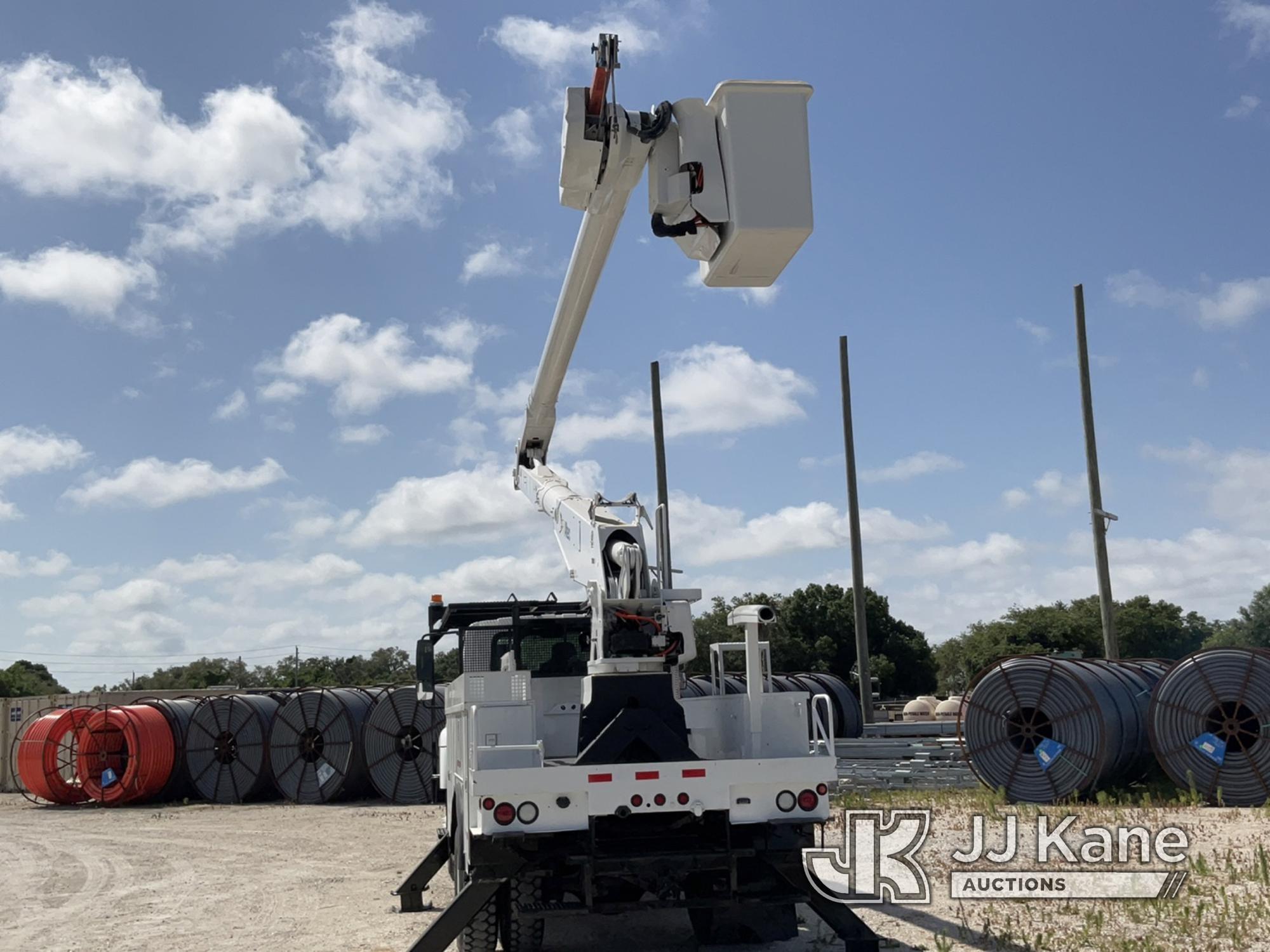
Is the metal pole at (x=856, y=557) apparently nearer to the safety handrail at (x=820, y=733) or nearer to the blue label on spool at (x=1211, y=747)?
the blue label on spool at (x=1211, y=747)

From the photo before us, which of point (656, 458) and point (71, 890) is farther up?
point (656, 458)

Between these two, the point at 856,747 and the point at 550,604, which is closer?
the point at 550,604

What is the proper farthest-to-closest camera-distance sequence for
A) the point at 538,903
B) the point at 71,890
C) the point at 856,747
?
the point at 856,747 → the point at 71,890 → the point at 538,903

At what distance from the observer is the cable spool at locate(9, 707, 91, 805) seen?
2423cm

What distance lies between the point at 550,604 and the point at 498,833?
105 inches

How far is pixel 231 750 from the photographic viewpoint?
80.0 ft

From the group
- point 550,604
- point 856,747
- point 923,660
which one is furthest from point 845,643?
point 550,604

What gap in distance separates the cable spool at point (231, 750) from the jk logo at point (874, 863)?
46.4 ft

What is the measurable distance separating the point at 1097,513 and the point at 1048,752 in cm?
749

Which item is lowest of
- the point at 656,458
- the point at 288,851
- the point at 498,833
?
the point at 288,851

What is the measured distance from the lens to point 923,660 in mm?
60062

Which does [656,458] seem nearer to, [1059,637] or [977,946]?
[977,946]

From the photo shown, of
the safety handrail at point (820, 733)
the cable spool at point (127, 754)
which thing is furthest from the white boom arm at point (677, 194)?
the cable spool at point (127, 754)

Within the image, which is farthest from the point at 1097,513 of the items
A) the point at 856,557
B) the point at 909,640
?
the point at 909,640
